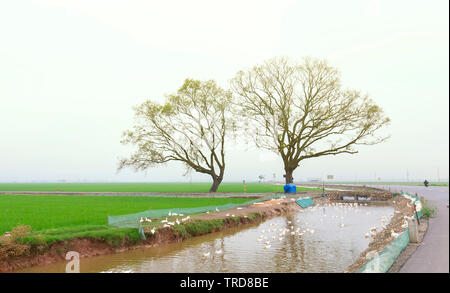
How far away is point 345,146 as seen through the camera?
52125 mm

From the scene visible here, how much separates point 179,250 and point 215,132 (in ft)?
122

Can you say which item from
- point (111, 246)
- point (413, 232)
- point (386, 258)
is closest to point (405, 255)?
point (413, 232)

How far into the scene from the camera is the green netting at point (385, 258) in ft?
26.7

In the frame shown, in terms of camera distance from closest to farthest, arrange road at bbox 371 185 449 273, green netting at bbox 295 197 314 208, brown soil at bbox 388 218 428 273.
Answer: road at bbox 371 185 449 273
brown soil at bbox 388 218 428 273
green netting at bbox 295 197 314 208

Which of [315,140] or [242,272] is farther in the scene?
[315,140]

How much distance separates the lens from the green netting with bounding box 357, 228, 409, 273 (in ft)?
26.7

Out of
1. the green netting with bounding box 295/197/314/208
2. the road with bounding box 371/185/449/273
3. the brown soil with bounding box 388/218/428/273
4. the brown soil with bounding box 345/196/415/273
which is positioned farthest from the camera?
the green netting with bounding box 295/197/314/208

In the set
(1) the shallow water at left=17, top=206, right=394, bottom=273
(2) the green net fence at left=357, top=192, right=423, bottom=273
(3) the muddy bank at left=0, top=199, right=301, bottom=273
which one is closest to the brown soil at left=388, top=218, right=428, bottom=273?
(2) the green net fence at left=357, top=192, right=423, bottom=273

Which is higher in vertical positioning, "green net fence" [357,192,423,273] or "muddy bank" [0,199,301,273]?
"green net fence" [357,192,423,273]

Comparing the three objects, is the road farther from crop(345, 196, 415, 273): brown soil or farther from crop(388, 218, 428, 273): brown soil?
crop(345, 196, 415, 273): brown soil

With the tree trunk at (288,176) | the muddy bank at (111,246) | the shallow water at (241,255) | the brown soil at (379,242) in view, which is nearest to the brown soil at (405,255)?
the brown soil at (379,242)

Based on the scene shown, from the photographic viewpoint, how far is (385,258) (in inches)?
374
